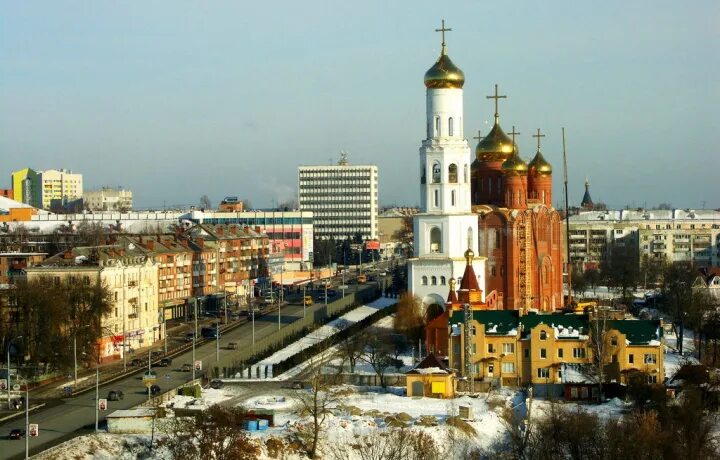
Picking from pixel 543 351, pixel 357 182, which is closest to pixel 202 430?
pixel 543 351

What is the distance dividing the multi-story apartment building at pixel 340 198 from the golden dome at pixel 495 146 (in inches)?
3411

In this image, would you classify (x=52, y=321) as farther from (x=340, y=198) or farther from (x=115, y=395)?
(x=340, y=198)

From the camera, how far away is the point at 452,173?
7944 centimetres

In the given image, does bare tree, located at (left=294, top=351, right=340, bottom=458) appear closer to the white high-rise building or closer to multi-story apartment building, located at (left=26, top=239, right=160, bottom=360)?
multi-story apartment building, located at (left=26, top=239, right=160, bottom=360)

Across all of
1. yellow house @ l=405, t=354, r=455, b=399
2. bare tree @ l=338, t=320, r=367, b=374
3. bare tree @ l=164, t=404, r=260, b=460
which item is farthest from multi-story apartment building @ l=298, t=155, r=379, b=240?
bare tree @ l=164, t=404, r=260, b=460

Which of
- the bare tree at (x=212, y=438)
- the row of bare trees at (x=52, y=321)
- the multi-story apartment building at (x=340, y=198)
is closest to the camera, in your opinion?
the bare tree at (x=212, y=438)

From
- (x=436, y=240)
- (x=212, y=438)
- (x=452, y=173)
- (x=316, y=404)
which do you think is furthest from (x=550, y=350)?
(x=212, y=438)

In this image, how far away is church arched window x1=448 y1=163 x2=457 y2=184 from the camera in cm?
7931

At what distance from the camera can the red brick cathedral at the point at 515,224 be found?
3305 inches

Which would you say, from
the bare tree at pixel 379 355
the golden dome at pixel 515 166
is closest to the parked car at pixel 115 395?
the bare tree at pixel 379 355

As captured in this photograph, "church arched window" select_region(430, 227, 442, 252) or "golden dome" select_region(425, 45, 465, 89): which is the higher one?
"golden dome" select_region(425, 45, 465, 89)

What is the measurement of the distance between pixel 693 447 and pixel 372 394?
56.8ft

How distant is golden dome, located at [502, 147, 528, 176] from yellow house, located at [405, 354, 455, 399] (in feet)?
97.1

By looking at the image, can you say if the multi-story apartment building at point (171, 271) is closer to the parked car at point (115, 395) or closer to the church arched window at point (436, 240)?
the church arched window at point (436, 240)
